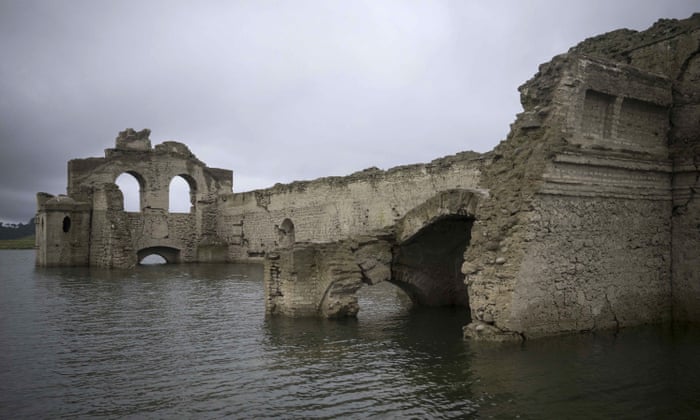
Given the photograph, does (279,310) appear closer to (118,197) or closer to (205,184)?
(118,197)

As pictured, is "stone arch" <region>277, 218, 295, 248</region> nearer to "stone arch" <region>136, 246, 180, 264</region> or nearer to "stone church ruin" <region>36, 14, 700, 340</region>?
"stone arch" <region>136, 246, 180, 264</region>

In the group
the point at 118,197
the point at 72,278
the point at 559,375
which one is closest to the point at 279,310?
the point at 559,375

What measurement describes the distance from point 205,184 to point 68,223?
7.67m

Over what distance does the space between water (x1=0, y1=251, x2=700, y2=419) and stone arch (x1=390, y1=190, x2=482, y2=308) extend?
0.64 meters

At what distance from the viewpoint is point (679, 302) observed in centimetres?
1030

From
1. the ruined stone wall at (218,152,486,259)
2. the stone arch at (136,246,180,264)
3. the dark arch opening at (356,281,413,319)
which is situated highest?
the ruined stone wall at (218,152,486,259)

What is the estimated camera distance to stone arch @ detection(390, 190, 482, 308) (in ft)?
34.1

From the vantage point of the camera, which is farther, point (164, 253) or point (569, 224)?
point (164, 253)

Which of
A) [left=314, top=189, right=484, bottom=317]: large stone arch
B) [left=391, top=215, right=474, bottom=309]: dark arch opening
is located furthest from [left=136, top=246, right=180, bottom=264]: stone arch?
[left=314, top=189, right=484, bottom=317]: large stone arch

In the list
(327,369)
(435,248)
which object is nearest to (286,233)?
(435,248)

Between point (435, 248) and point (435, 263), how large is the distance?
1.61 feet

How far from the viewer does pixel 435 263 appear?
41.9 ft

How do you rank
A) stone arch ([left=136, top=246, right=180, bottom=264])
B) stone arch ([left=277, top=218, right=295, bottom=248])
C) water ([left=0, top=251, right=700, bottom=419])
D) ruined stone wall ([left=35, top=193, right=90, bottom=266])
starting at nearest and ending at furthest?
1. water ([left=0, top=251, right=700, bottom=419])
2. ruined stone wall ([left=35, top=193, right=90, bottom=266])
3. stone arch ([left=277, top=218, right=295, bottom=248])
4. stone arch ([left=136, top=246, right=180, bottom=264])

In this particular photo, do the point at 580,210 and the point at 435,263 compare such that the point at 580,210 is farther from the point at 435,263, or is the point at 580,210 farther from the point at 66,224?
the point at 66,224
